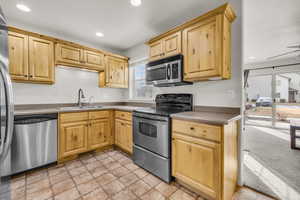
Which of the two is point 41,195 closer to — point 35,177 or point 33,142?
point 35,177

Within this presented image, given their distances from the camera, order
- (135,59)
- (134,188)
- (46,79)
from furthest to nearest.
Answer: (135,59)
(46,79)
(134,188)

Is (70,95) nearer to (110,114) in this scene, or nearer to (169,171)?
(110,114)

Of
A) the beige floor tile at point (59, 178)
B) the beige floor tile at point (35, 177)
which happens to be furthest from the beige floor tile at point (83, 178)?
the beige floor tile at point (35, 177)

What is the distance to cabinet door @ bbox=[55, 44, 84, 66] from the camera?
2.61 meters

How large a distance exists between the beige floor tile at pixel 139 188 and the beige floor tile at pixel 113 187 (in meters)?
0.14

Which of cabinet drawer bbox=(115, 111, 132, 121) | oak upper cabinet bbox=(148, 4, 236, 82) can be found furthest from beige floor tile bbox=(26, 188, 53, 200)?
oak upper cabinet bbox=(148, 4, 236, 82)

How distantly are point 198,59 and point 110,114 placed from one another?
2188 millimetres

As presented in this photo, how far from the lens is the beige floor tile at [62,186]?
5.67ft

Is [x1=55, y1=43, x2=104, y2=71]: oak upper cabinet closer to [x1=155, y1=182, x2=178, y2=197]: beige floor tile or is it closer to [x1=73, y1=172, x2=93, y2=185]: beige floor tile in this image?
[x1=73, y1=172, x2=93, y2=185]: beige floor tile

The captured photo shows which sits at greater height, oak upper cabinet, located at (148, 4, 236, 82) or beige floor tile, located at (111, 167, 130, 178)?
oak upper cabinet, located at (148, 4, 236, 82)

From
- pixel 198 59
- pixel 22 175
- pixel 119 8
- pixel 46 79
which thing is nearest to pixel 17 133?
pixel 22 175

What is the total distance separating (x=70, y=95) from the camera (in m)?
3.07

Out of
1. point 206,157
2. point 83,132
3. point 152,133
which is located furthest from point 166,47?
point 83,132

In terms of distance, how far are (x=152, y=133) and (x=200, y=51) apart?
1.43 meters
